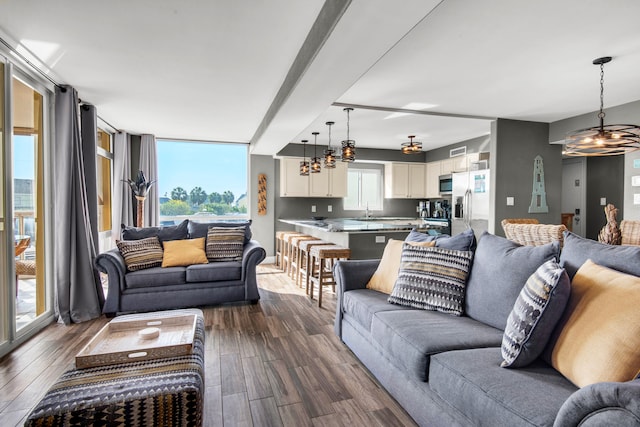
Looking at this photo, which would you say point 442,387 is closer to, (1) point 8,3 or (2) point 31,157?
(1) point 8,3

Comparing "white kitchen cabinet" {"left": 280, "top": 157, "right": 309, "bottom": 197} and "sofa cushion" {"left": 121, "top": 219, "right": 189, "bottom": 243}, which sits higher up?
"white kitchen cabinet" {"left": 280, "top": 157, "right": 309, "bottom": 197}

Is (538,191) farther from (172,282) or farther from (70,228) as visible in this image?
(70,228)

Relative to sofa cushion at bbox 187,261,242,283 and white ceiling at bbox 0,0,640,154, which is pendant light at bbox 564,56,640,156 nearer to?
white ceiling at bbox 0,0,640,154

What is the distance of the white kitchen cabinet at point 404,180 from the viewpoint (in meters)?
7.79

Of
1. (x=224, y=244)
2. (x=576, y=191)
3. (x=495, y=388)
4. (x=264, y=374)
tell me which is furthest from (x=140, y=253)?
(x=576, y=191)

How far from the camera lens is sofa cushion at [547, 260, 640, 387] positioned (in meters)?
1.18

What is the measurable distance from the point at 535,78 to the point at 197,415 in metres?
3.96

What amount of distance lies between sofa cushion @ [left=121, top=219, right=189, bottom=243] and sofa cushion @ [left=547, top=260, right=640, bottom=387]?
396cm

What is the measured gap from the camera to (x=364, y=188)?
8062mm

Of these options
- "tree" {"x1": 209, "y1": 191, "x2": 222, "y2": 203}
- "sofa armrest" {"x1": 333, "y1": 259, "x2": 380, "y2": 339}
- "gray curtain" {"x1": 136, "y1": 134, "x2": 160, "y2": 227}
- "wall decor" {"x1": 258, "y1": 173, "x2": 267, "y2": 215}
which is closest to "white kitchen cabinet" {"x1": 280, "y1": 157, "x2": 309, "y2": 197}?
"wall decor" {"x1": 258, "y1": 173, "x2": 267, "y2": 215}

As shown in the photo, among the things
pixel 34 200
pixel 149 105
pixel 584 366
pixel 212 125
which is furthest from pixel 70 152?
pixel 584 366

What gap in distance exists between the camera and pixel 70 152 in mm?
3551

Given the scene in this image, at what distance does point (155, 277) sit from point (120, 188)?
9.56 ft

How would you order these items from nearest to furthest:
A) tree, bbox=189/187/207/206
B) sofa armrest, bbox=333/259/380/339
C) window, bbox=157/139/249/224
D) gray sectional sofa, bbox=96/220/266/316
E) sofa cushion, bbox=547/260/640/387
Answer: sofa cushion, bbox=547/260/640/387 < sofa armrest, bbox=333/259/380/339 < gray sectional sofa, bbox=96/220/266/316 < window, bbox=157/139/249/224 < tree, bbox=189/187/207/206
